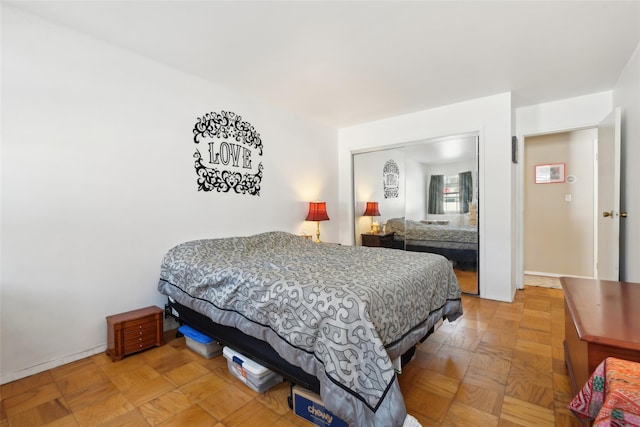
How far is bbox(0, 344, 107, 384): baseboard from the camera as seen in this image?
1.86m

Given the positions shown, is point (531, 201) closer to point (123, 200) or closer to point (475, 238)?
point (475, 238)

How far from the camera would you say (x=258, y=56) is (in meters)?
2.45

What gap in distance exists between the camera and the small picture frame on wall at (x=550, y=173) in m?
4.24

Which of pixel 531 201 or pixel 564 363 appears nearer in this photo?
pixel 564 363

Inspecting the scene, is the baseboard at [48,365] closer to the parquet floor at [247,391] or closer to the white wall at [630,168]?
the parquet floor at [247,391]

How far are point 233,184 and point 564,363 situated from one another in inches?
125

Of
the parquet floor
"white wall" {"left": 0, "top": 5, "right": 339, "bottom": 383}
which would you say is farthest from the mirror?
"white wall" {"left": 0, "top": 5, "right": 339, "bottom": 383}

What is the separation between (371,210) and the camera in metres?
4.50

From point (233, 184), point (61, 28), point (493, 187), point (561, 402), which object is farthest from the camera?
point (493, 187)

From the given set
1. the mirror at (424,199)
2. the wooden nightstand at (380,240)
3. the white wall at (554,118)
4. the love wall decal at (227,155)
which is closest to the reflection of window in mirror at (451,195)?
the mirror at (424,199)

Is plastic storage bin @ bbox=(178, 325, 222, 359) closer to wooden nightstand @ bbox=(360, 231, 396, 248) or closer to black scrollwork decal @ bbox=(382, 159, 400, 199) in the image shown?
wooden nightstand @ bbox=(360, 231, 396, 248)

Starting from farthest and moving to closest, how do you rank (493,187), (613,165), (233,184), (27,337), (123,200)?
(493,187) → (233,184) → (613,165) → (123,200) → (27,337)

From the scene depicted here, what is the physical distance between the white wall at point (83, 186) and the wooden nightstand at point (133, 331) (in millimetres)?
159

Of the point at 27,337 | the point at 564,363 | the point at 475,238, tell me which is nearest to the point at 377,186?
the point at 475,238
